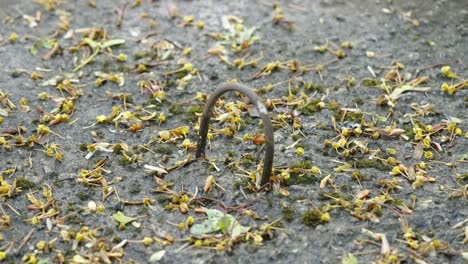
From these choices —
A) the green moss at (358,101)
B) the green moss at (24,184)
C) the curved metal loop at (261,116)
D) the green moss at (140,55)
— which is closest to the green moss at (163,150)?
the curved metal loop at (261,116)

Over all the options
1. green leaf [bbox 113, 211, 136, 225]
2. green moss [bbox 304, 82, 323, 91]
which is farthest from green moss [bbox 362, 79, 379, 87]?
green leaf [bbox 113, 211, 136, 225]

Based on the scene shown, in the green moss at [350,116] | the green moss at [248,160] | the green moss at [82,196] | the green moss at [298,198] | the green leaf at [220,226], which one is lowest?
the green moss at [82,196]

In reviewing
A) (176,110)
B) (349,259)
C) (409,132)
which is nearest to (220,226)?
(349,259)

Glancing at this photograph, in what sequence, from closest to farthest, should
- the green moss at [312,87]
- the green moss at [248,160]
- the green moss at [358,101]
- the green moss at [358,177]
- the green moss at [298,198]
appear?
the green moss at [298,198], the green moss at [358,177], the green moss at [248,160], the green moss at [358,101], the green moss at [312,87]

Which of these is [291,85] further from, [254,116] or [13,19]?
[13,19]

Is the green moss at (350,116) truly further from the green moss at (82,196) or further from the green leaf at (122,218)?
the green moss at (82,196)

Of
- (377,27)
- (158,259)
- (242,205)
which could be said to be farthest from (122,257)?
(377,27)

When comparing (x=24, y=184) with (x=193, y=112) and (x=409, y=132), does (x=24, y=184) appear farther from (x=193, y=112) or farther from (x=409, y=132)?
(x=409, y=132)
